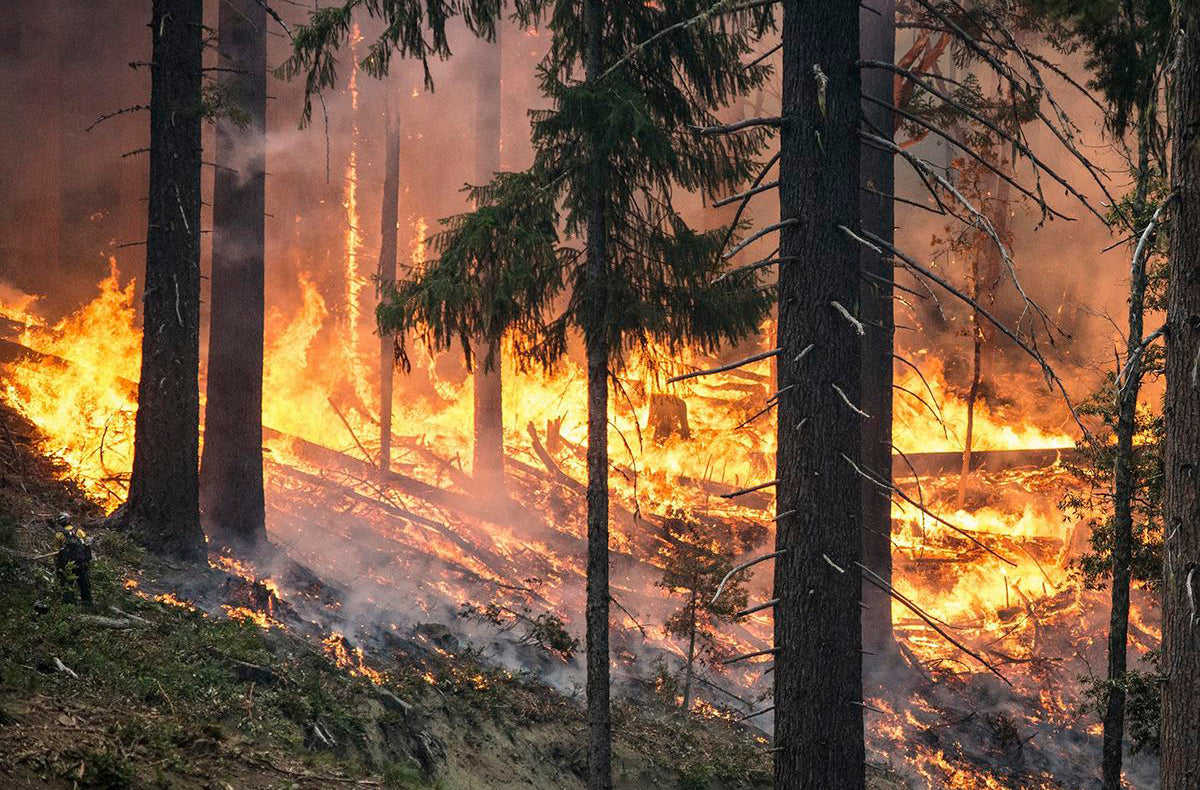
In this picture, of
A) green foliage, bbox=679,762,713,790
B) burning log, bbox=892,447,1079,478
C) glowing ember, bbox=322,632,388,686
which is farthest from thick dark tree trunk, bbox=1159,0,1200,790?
burning log, bbox=892,447,1079,478

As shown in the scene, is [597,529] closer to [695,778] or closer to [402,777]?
[402,777]

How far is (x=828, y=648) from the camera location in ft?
19.5

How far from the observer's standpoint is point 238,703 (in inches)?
275

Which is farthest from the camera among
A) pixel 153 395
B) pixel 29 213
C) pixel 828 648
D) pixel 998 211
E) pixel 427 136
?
pixel 427 136

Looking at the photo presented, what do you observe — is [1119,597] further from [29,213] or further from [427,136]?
[427,136]

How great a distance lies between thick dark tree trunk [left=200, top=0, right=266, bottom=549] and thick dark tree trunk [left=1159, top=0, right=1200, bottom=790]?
36.4 feet

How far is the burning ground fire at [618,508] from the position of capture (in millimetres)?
13859

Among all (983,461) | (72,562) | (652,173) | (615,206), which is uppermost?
(652,173)

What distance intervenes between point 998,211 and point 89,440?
23300 mm

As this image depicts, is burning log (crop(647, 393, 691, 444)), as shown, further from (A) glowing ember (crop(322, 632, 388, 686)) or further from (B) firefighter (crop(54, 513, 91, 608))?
(B) firefighter (crop(54, 513, 91, 608))

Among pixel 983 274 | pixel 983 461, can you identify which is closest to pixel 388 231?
pixel 983 274

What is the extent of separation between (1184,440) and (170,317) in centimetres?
988

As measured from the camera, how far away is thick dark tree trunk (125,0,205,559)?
1025cm

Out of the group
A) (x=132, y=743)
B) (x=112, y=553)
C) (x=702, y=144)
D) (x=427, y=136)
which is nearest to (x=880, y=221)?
(x=702, y=144)
